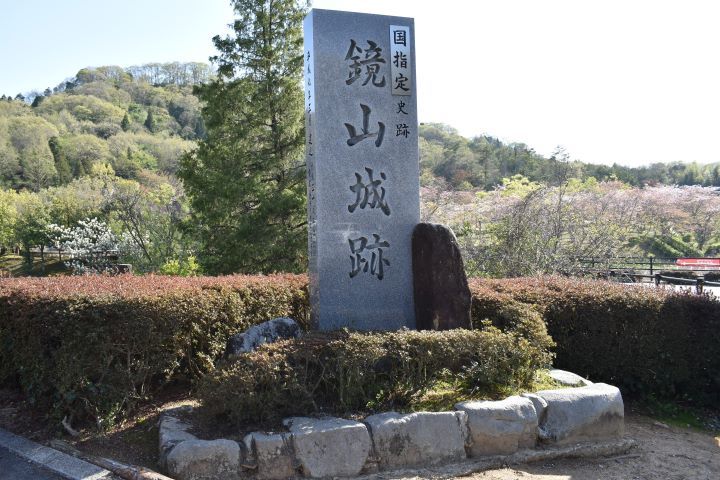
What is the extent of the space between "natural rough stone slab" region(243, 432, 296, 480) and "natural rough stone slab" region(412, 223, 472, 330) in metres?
2.32

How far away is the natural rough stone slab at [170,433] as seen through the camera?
3.65 m

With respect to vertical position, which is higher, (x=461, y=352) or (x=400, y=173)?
(x=400, y=173)

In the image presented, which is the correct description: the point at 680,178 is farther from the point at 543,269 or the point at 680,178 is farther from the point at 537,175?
the point at 543,269

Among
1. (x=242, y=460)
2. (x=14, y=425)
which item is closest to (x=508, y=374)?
(x=242, y=460)

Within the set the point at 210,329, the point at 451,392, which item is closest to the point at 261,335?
the point at 210,329

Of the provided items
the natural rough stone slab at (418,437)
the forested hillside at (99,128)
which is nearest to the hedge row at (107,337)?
the natural rough stone slab at (418,437)

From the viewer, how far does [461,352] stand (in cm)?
455

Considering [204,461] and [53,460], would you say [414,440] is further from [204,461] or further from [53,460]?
[53,460]

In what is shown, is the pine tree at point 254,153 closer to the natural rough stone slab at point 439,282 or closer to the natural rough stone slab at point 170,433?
the natural rough stone slab at point 439,282

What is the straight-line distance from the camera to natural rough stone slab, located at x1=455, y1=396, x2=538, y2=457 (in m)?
4.05

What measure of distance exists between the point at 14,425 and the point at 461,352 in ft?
11.6

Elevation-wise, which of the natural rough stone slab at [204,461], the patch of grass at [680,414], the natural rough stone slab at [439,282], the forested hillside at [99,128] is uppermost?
Answer: the forested hillside at [99,128]

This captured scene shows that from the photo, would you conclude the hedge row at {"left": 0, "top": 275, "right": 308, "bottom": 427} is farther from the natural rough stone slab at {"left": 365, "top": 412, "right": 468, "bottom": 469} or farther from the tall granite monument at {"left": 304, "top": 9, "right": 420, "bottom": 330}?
the natural rough stone slab at {"left": 365, "top": 412, "right": 468, "bottom": 469}

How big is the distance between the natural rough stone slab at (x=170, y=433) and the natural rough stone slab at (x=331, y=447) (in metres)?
0.71
